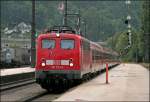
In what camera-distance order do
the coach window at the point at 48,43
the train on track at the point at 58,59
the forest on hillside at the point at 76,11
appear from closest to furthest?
the train on track at the point at 58,59, the coach window at the point at 48,43, the forest on hillside at the point at 76,11

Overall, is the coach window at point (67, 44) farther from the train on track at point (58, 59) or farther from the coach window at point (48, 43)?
the coach window at point (48, 43)

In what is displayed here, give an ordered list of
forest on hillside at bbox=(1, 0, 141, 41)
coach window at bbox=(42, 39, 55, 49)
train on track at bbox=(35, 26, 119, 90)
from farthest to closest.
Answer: forest on hillside at bbox=(1, 0, 141, 41) → coach window at bbox=(42, 39, 55, 49) → train on track at bbox=(35, 26, 119, 90)

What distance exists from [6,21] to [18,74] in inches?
2348

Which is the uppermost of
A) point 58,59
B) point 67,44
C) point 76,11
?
point 76,11

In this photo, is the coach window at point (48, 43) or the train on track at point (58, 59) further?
the coach window at point (48, 43)

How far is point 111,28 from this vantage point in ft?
428

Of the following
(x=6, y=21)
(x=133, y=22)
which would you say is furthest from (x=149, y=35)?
(x=6, y=21)

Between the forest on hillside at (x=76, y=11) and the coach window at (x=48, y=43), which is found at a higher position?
the forest on hillside at (x=76, y=11)

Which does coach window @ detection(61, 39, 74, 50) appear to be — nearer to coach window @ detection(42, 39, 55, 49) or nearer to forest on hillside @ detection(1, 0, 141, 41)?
coach window @ detection(42, 39, 55, 49)

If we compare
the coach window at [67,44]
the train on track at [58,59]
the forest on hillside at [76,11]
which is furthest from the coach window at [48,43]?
the forest on hillside at [76,11]

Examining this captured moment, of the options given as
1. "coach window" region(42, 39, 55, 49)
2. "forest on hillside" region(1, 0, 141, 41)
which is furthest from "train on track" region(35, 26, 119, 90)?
"forest on hillside" region(1, 0, 141, 41)

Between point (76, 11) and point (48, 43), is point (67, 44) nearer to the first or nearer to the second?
point (48, 43)

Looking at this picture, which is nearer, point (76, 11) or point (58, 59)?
point (58, 59)

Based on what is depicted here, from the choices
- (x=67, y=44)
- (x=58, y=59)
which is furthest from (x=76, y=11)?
(x=58, y=59)
